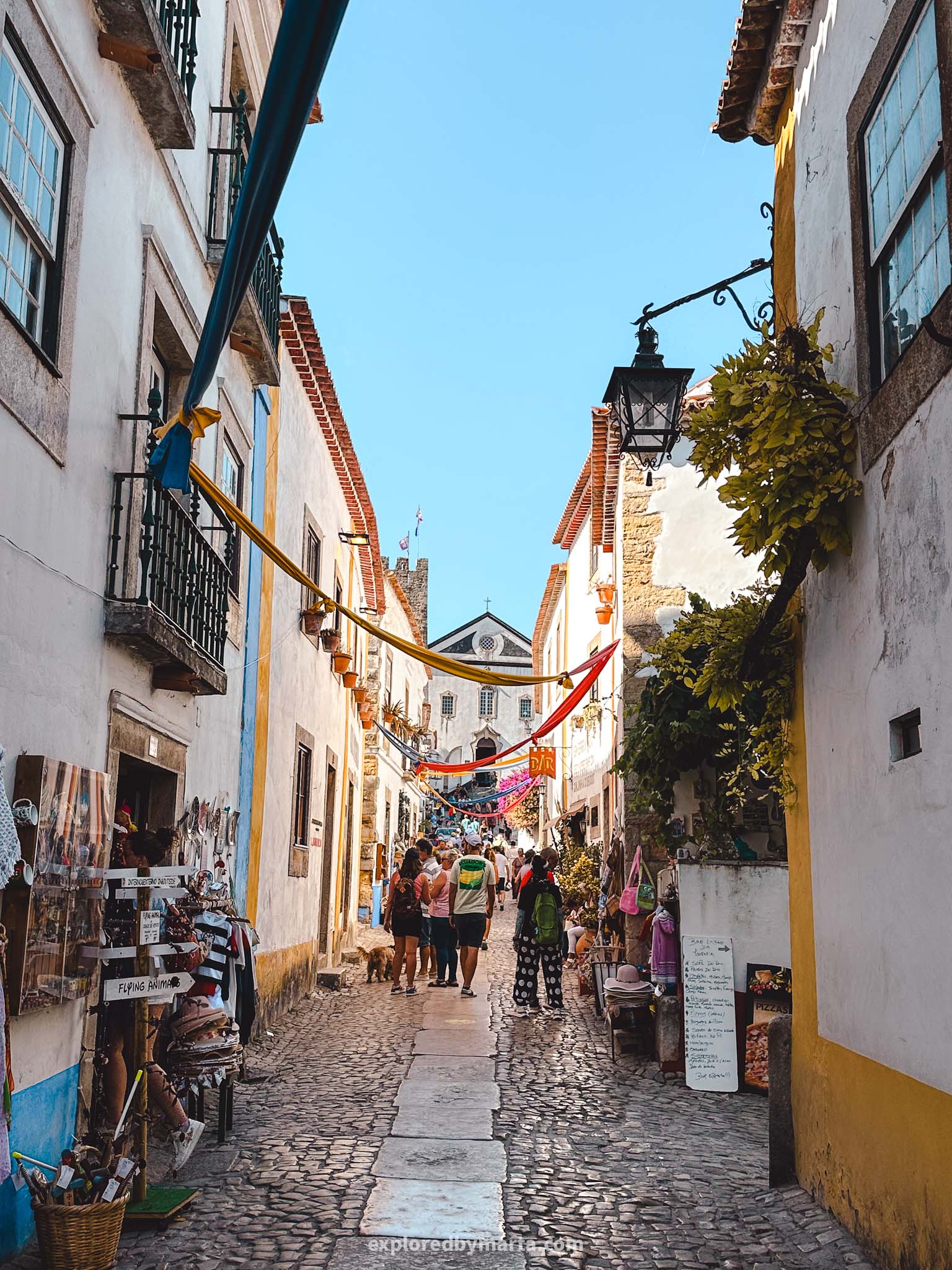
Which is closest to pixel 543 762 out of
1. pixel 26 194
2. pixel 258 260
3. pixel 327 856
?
pixel 327 856

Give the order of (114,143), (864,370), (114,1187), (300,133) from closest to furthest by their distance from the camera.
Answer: (300,133) < (114,1187) < (864,370) < (114,143)

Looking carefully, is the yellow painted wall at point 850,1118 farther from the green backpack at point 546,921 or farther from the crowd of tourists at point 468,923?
the crowd of tourists at point 468,923

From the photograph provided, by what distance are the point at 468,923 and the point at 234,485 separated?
5.37 metres

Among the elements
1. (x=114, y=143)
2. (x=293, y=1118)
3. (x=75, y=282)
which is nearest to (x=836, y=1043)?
(x=293, y=1118)

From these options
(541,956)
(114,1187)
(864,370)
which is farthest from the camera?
(541,956)

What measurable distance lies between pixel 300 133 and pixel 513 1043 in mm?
8267

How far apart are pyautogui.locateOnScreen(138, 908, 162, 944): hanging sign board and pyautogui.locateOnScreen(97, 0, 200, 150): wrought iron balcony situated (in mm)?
4163

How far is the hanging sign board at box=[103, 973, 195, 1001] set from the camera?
5.14 meters

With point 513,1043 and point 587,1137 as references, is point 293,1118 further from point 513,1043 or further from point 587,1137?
point 513,1043

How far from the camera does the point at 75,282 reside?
222 inches

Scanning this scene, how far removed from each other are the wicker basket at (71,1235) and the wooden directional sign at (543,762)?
19.6 m

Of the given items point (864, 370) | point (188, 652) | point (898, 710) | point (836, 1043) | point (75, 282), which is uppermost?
point (75, 282)

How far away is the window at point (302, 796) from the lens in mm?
13505

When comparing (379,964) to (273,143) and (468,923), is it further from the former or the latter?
(273,143)
